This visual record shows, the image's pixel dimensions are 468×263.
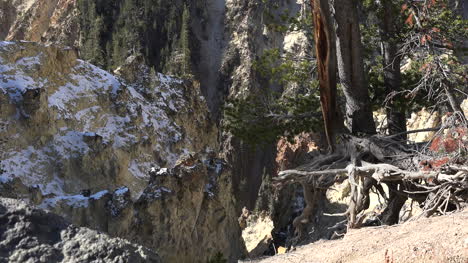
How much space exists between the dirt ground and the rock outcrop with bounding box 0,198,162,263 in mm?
1809

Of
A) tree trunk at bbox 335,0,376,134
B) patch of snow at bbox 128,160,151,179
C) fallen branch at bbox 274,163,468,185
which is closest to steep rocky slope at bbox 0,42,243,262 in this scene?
patch of snow at bbox 128,160,151,179

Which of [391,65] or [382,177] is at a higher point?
[391,65]

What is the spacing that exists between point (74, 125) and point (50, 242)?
54.3 ft

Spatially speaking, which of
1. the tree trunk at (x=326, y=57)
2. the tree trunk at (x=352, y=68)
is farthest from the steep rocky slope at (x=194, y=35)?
the tree trunk at (x=326, y=57)

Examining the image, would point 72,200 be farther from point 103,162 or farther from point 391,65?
point 391,65

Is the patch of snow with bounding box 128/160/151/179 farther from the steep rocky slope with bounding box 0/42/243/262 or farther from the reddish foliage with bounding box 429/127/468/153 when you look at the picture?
the reddish foliage with bounding box 429/127/468/153

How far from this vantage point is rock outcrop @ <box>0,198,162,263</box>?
2568mm

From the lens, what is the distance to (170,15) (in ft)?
188

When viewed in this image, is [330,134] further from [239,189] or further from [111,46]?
[111,46]

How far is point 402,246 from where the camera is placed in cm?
386

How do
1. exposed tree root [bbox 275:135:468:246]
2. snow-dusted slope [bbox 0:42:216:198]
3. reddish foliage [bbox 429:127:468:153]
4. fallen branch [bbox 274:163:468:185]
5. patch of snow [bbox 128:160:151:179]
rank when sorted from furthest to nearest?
1. patch of snow [bbox 128:160:151:179]
2. snow-dusted slope [bbox 0:42:216:198]
3. reddish foliage [bbox 429:127:468:153]
4. fallen branch [bbox 274:163:468:185]
5. exposed tree root [bbox 275:135:468:246]

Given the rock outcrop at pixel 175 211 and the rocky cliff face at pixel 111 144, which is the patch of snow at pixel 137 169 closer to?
the rocky cliff face at pixel 111 144

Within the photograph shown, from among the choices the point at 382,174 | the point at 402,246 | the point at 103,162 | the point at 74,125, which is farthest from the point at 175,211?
the point at 402,246

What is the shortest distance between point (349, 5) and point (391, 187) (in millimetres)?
2386
